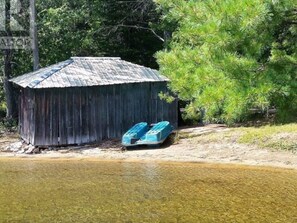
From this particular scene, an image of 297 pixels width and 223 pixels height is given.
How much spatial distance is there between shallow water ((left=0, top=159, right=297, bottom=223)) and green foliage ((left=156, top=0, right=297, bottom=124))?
10.7ft

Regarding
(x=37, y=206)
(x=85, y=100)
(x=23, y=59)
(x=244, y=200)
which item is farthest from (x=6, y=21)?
(x=244, y=200)

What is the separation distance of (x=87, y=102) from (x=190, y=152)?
4.81 metres

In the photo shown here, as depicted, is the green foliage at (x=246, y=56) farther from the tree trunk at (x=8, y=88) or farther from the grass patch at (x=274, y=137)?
the tree trunk at (x=8, y=88)

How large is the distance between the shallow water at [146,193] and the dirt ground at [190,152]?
29.2 inches

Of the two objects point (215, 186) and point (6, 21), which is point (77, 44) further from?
point (215, 186)

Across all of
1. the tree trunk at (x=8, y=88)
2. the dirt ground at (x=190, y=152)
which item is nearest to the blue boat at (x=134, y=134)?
the dirt ground at (x=190, y=152)

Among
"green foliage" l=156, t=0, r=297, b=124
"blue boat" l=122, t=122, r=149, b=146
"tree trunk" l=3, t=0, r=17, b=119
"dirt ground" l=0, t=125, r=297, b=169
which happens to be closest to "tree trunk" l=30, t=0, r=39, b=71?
"tree trunk" l=3, t=0, r=17, b=119

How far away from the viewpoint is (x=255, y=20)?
5.62m

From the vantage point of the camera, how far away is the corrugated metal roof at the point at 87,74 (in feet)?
55.7

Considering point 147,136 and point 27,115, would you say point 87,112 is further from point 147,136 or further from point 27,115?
point 147,136

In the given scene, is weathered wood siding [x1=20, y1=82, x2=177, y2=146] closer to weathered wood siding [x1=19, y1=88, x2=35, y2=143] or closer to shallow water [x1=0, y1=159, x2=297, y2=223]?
weathered wood siding [x1=19, y1=88, x2=35, y2=143]

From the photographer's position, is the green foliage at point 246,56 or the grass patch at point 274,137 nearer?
the green foliage at point 246,56

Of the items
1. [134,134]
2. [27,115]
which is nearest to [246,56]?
[134,134]

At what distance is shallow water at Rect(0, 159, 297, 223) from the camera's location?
8797 mm
